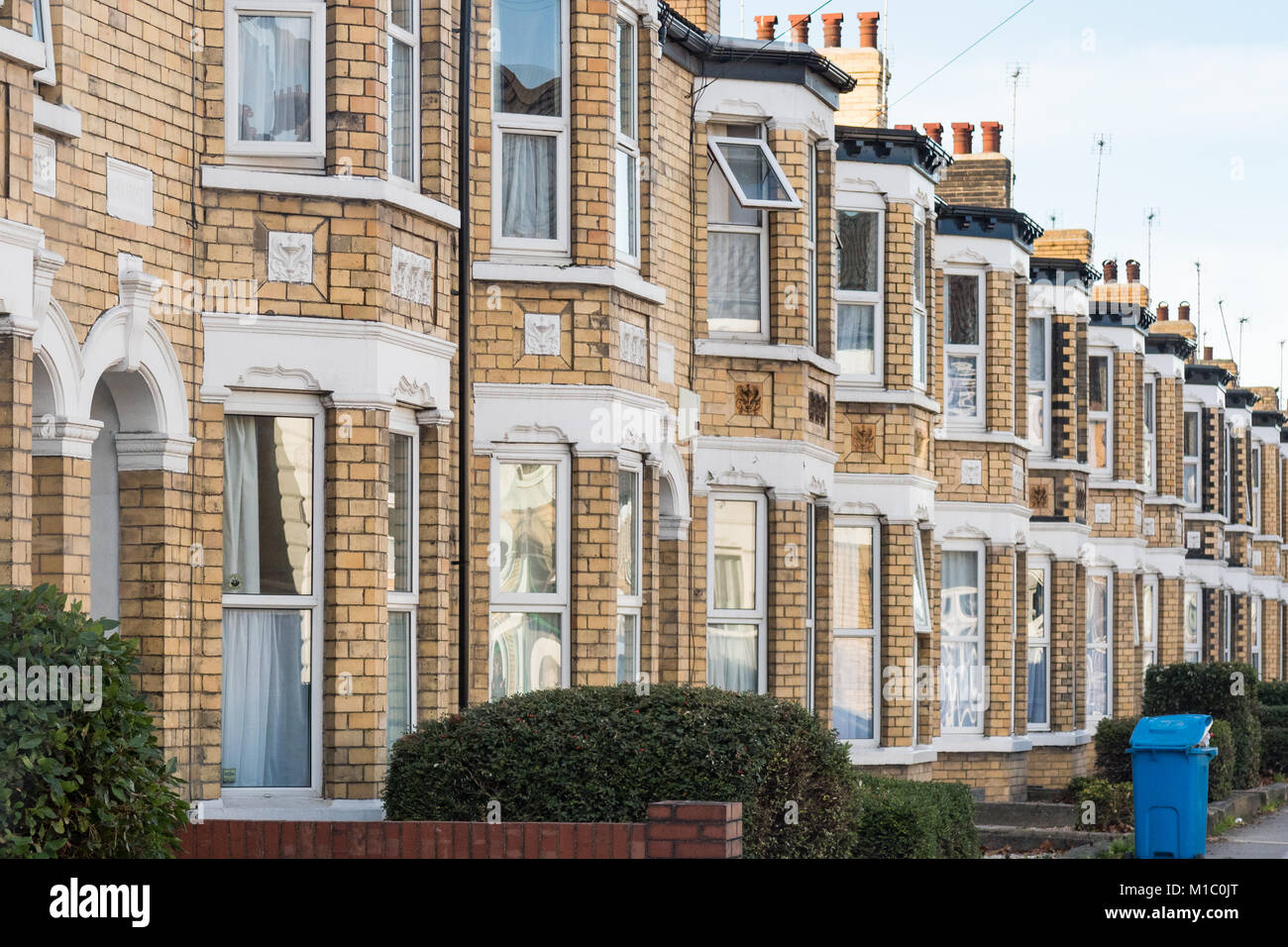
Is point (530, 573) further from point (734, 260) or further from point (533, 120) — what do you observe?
point (734, 260)

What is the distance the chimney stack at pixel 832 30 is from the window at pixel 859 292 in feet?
13.6

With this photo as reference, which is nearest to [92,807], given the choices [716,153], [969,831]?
[969,831]

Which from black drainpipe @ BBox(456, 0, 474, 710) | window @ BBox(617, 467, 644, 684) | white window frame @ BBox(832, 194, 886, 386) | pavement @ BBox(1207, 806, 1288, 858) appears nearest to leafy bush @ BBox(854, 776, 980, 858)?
window @ BBox(617, 467, 644, 684)

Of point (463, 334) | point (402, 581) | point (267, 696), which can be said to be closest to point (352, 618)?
point (267, 696)

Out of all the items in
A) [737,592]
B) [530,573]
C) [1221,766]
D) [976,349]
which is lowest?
[1221,766]

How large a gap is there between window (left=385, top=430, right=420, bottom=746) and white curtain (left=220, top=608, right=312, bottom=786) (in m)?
0.83

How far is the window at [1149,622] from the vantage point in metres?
34.2

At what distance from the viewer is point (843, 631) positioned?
21016 mm

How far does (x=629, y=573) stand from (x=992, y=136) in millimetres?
14749

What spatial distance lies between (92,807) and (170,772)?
0.78 meters

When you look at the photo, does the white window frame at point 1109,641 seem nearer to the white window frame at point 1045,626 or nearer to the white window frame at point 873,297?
the white window frame at point 1045,626

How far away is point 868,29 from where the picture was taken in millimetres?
24859

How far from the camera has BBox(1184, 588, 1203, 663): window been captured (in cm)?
3797
